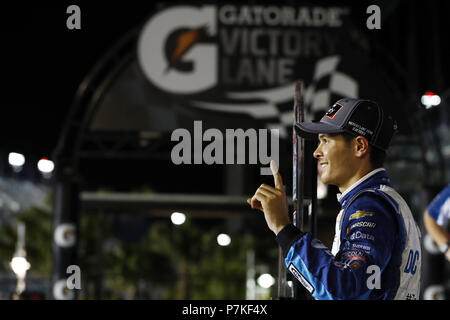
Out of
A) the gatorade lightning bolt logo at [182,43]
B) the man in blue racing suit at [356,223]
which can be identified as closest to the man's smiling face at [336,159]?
the man in blue racing suit at [356,223]

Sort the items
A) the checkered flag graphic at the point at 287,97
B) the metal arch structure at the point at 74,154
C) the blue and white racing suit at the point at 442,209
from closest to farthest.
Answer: the blue and white racing suit at the point at 442,209
the metal arch structure at the point at 74,154
the checkered flag graphic at the point at 287,97

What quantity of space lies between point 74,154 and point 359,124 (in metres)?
11.3

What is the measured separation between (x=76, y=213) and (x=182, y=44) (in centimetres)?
395

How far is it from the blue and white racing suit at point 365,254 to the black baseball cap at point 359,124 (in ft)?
0.74

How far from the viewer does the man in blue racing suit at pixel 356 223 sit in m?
2.31

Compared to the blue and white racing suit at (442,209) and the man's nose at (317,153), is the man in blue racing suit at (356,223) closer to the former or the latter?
the man's nose at (317,153)

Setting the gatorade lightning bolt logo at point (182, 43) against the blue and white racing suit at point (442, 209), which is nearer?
the blue and white racing suit at point (442, 209)

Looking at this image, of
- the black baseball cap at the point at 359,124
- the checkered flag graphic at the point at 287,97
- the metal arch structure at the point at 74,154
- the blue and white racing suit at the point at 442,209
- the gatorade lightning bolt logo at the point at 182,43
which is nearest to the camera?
the black baseball cap at the point at 359,124

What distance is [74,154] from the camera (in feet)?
44.0

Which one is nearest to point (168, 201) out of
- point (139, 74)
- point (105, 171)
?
point (139, 74)

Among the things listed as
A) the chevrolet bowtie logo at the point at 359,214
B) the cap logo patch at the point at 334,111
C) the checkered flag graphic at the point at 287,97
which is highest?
the checkered flag graphic at the point at 287,97

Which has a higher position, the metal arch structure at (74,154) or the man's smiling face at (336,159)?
the metal arch structure at (74,154)

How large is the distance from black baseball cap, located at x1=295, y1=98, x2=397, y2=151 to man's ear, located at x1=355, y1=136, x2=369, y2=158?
0.06 feet
